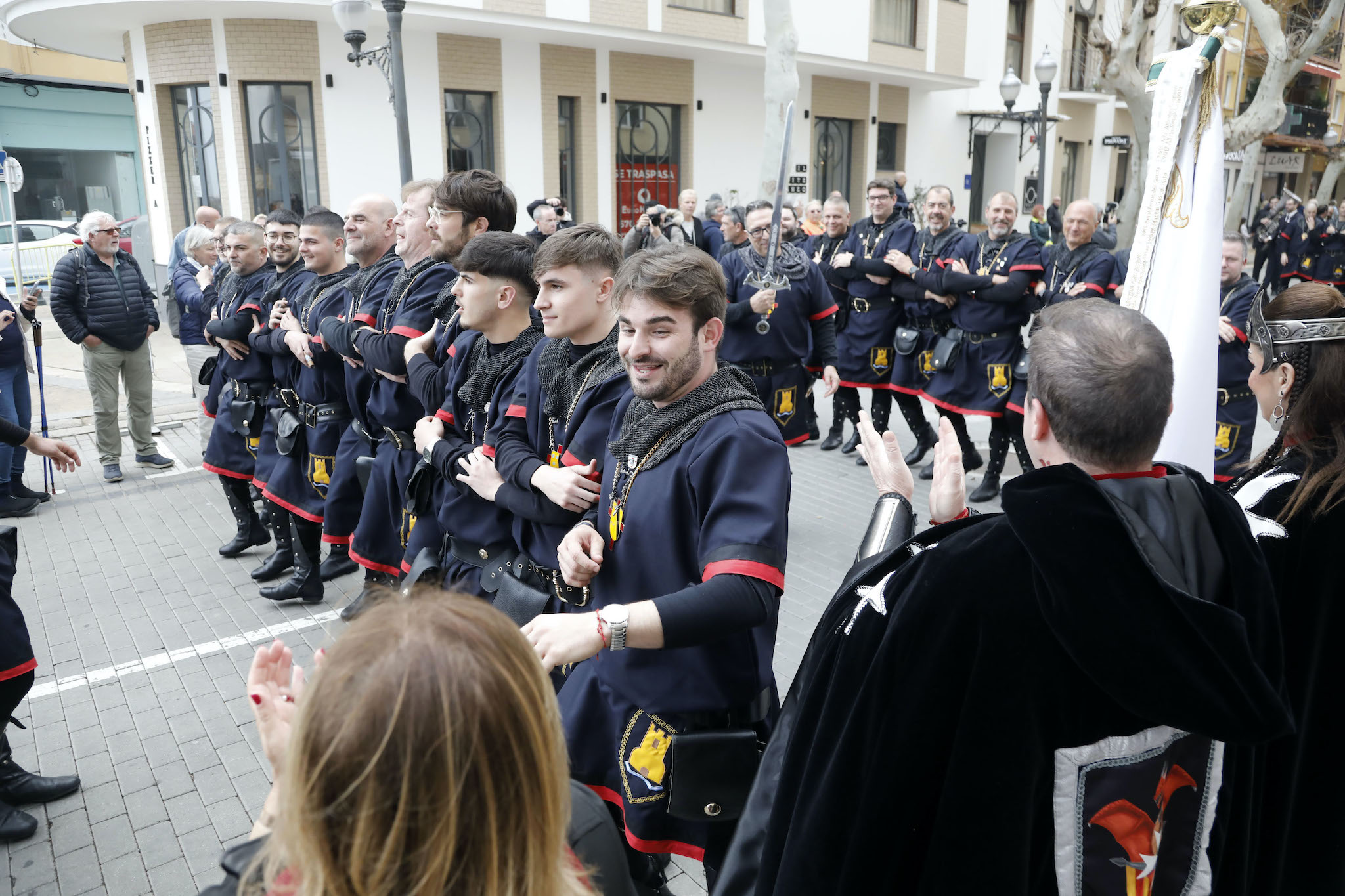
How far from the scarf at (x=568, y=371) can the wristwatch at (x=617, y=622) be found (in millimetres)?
949

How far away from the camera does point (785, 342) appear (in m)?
6.69

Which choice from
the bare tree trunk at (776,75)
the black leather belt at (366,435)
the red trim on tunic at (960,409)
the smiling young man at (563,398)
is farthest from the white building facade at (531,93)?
the smiling young man at (563,398)

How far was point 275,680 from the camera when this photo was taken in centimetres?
147

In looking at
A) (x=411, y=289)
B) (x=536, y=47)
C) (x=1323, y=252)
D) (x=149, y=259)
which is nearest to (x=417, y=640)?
(x=411, y=289)

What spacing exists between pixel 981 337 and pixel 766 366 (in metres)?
1.80

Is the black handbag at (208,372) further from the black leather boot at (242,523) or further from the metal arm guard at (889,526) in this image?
the metal arm guard at (889,526)

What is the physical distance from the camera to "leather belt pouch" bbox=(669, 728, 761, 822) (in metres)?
2.33

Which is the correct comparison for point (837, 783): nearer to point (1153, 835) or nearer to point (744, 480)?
point (1153, 835)

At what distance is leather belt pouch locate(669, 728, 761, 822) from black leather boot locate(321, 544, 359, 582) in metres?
4.07

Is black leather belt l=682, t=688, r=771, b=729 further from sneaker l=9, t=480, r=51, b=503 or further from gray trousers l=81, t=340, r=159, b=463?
gray trousers l=81, t=340, r=159, b=463

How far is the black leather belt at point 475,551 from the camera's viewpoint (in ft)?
11.2

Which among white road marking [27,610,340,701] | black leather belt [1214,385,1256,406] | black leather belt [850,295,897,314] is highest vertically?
black leather belt [850,295,897,314]

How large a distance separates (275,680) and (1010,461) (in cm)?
805

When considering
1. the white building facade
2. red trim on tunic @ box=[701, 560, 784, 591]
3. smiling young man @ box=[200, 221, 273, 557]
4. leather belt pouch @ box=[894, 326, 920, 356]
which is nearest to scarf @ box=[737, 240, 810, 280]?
leather belt pouch @ box=[894, 326, 920, 356]
